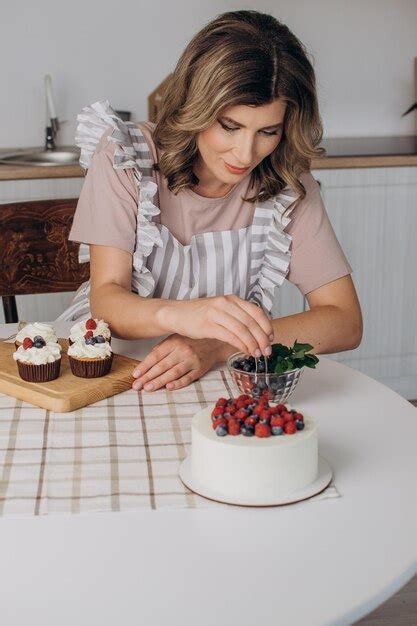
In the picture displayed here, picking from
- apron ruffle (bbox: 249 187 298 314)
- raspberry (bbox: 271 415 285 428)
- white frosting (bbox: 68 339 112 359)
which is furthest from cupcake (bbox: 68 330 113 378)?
apron ruffle (bbox: 249 187 298 314)

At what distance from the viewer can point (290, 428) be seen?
108 centimetres

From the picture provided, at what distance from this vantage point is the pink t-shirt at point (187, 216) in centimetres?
179

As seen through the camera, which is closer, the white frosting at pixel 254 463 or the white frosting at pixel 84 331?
the white frosting at pixel 254 463

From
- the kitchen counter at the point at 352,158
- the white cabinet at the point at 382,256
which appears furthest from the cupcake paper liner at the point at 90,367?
the white cabinet at the point at 382,256

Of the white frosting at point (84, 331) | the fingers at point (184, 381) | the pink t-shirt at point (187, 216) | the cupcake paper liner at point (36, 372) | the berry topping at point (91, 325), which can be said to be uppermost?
the pink t-shirt at point (187, 216)

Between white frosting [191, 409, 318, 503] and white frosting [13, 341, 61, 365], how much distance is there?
1.28 ft

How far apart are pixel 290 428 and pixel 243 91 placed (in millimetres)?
738

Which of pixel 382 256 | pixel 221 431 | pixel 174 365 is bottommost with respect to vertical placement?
pixel 382 256

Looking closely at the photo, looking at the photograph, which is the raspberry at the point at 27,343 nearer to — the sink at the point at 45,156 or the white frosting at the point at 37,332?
the white frosting at the point at 37,332

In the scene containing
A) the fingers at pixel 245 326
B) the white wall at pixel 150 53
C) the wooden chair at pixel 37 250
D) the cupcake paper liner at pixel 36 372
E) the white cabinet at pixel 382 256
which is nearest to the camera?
the fingers at pixel 245 326

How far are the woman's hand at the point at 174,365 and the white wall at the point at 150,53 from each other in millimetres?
2030

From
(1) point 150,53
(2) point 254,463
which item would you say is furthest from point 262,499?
(1) point 150,53

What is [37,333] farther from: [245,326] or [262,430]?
[262,430]

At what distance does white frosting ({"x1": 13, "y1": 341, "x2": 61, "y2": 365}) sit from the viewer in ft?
4.61
